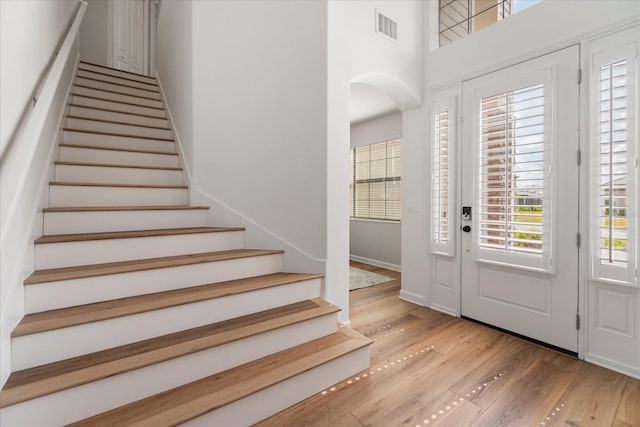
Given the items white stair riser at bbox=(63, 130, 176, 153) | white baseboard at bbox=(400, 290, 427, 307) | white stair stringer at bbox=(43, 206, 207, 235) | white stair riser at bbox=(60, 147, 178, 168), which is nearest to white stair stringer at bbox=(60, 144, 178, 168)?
white stair riser at bbox=(60, 147, 178, 168)

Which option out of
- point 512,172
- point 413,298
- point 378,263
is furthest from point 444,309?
point 378,263

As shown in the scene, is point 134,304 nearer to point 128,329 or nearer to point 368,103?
point 128,329

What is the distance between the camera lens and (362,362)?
1.87 metres

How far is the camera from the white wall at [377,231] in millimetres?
4902

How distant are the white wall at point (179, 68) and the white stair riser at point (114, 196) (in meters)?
0.30

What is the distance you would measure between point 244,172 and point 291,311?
4.27 ft

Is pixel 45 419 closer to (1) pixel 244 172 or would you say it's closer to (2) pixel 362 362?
(2) pixel 362 362

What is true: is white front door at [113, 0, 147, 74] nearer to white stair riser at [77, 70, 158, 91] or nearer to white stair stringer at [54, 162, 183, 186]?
white stair riser at [77, 70, 158, 91]

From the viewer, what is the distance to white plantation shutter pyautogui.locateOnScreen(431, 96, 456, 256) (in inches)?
111

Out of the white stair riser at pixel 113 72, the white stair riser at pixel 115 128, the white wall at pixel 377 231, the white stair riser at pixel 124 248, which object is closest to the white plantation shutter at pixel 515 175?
the white stair riser at pixel 124 248

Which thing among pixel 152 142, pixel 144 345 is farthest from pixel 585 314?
pixel 152 142

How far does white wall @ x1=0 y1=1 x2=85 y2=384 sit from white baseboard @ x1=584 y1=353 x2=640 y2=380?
10.6 ft

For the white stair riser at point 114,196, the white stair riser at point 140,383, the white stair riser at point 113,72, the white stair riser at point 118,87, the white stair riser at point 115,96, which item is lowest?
the white stair riser at point 140,383

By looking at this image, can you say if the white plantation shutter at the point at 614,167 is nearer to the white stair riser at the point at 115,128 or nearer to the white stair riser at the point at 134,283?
the white stair riser at the point at 134,283
